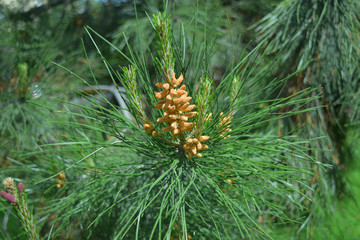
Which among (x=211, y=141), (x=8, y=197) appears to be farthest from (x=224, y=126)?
(x=8, y=197)

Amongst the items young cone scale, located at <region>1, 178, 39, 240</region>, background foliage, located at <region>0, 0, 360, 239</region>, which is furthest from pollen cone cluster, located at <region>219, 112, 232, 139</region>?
young cone scale, located at <region>1, 178, 39, 240</region>

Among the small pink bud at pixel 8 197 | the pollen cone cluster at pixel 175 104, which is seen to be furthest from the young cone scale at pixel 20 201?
the pollen cone cluster at pixel 175 104

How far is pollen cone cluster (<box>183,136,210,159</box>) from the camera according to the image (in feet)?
1.25

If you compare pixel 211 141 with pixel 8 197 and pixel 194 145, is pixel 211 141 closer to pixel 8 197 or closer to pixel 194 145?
pixel 194 145

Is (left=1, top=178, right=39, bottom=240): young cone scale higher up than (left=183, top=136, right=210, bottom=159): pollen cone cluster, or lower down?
lower down

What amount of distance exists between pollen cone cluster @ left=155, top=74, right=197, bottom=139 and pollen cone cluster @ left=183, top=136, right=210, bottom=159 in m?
0.02

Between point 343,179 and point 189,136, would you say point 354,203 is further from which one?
point 189,136

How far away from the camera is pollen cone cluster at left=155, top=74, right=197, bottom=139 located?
14.2 inches

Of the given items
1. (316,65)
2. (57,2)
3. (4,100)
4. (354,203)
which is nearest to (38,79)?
(4,100)

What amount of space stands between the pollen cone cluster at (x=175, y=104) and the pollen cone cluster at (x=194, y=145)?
0.06ft

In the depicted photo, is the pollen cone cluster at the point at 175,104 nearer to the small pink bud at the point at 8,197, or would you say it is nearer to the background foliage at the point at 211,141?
the background foliage at the point at 211,141

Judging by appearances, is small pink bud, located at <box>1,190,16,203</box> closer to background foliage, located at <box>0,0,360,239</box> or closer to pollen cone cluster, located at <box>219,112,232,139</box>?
background foliage, located at <box>0,0,360,239</box>

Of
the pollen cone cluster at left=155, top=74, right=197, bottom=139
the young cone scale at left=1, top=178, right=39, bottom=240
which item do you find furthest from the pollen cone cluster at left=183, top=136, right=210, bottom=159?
the young cone scale at left=1, top=178, right=39, bottom=240

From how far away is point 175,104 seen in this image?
368 mm
